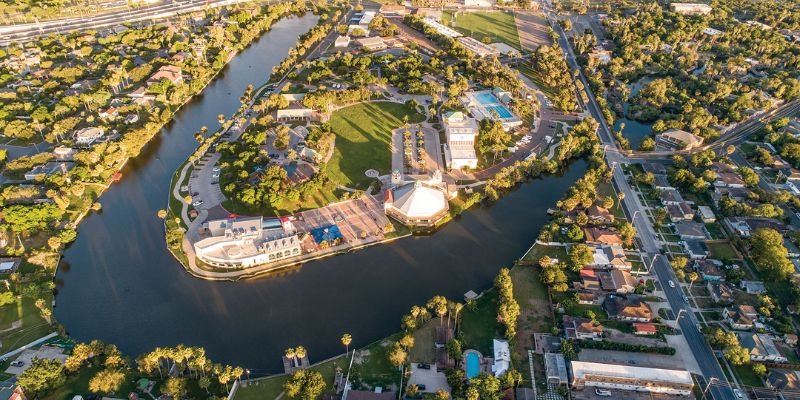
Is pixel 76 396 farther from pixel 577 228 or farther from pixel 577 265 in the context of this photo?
pixel 577 228

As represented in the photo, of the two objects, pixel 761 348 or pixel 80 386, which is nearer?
pixel 80 386

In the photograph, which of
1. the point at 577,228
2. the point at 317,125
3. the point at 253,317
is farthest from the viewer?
the point at 317,125

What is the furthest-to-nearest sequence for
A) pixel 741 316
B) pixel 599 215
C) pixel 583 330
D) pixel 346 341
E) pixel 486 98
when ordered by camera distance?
A: pixel 486 98 < pixel 599 215 < pixel 741 316 < pixel 583 330 < pixel 346 341

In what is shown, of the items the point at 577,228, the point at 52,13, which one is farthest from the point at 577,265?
the point at 52,13

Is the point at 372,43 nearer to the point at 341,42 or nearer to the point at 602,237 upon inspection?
the point at 341,42

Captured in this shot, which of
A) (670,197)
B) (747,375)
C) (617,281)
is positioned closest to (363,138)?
(617,281)

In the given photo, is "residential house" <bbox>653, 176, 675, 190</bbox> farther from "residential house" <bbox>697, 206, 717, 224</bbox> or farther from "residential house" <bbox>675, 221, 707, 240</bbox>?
"residential house" <bbox>675, 221, 707, 240</bbox>
